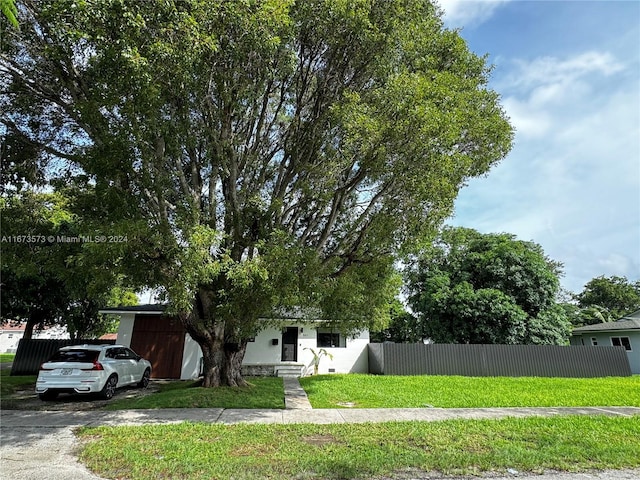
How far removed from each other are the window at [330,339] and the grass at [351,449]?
10.9m

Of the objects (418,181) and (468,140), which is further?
(468,140)

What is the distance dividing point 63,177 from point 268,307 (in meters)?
6.58

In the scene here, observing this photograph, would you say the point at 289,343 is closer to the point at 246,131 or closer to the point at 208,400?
the point at 208,400

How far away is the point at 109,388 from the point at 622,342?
27.6 metres

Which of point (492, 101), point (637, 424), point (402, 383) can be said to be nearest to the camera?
point (637, 424)

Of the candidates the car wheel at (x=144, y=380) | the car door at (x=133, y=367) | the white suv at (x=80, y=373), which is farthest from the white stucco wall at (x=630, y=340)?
the white suv at (x=80, y=373)

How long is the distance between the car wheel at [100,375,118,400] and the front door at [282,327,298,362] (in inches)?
324

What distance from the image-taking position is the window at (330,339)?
17.8 metres

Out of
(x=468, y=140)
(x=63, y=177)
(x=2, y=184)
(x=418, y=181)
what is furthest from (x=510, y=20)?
(x=2, y=184)

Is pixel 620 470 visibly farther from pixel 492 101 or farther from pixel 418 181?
pixel 492 101

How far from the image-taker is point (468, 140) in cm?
926

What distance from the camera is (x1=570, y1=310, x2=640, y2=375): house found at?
22.0 meters

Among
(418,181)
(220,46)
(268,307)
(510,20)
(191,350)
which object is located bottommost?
(191,350)

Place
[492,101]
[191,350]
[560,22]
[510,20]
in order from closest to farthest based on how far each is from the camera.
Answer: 1. [560,22]
2. [510,20]
3. [492,101]
4. [191,350]
